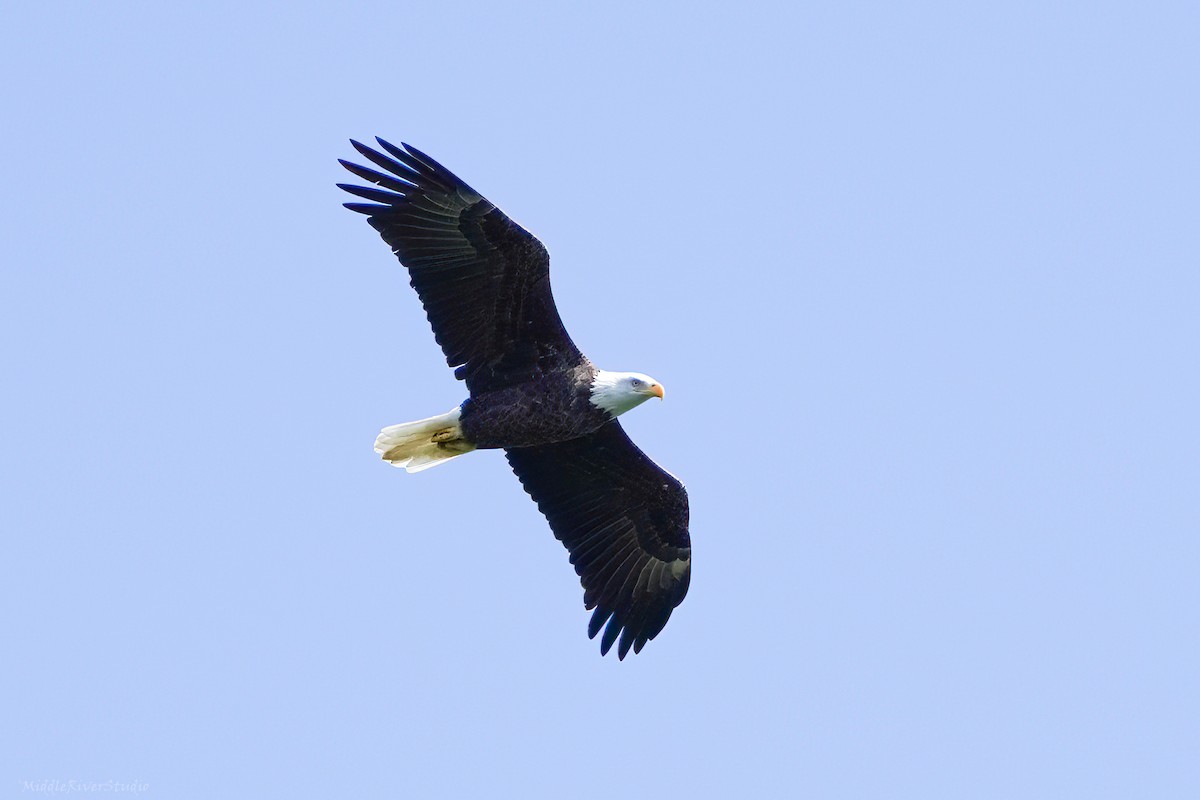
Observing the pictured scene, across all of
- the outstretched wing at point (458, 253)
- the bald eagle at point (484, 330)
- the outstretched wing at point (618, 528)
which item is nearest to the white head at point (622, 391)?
the bald eagle at point (484, 330)

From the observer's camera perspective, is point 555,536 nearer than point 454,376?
No

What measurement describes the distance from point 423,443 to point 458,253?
5.07ft

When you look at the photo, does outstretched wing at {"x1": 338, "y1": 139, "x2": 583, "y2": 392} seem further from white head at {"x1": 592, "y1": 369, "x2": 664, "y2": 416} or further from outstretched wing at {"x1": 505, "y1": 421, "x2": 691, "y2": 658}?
outstretched wing at {"x1": 505, "y1": 421, "x2": 691, "y2": 658}

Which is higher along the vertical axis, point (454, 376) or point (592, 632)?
point (454, 376)

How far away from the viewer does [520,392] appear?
13.5 m

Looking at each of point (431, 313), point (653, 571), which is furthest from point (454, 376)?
point (653, 571)

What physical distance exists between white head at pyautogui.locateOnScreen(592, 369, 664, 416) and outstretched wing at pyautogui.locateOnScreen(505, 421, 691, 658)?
983 mm

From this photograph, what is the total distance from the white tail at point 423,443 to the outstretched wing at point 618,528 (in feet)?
2.13

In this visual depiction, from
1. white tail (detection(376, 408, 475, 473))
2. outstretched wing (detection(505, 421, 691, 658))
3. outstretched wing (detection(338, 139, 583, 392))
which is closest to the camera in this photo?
outstretched wing (detection(338, 139, 583, 392))

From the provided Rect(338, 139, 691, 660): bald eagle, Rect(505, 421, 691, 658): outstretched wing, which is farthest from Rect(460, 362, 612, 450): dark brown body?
Rect(505, 421, 691, 658): outstretched wing

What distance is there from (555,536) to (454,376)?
1705 mm

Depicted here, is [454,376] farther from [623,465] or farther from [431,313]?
[623,465]

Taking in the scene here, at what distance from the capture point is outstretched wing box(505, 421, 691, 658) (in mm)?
14398

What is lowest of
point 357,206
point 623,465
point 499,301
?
point 623,465
